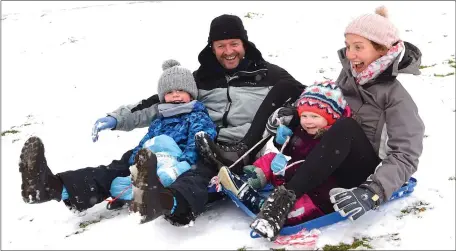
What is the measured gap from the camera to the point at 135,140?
465cm

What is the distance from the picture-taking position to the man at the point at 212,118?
109 inches

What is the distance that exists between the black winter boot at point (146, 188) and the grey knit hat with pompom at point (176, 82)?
3.70ft

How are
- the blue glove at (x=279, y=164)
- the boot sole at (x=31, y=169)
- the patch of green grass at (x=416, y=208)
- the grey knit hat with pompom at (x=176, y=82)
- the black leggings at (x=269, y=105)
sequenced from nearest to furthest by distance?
the boot sole at (x=31, y=169) < the patch of green grass at (x=416, y=208) < the blue glove at (x=279, y=164) < the black leggings at (x=269, y=105) < the grey knit hat with pompom at (x=176, y=82)

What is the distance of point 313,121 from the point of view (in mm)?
2959

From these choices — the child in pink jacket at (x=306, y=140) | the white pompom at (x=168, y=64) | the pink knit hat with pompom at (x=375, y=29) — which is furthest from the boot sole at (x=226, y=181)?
the white pompom at (x=168, y=64)

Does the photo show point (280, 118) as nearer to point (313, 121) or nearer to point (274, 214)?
point (313, 121)

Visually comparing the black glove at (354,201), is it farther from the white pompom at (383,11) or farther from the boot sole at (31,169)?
the boot sole at (31,169)

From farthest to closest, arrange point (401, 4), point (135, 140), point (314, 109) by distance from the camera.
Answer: point (401, 4)
point (135, 140)
point (314, 109)

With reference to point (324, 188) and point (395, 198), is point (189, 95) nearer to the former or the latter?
point (324, 188)

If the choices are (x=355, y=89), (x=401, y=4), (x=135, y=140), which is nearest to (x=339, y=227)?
(x=355, y=89)

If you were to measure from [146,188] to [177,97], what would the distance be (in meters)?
1.22

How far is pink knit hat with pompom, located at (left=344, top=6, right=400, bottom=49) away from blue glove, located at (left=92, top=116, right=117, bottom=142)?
5.67 ft

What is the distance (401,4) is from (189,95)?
21.5ft

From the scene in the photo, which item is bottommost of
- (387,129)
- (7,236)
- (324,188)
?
(7,236)
